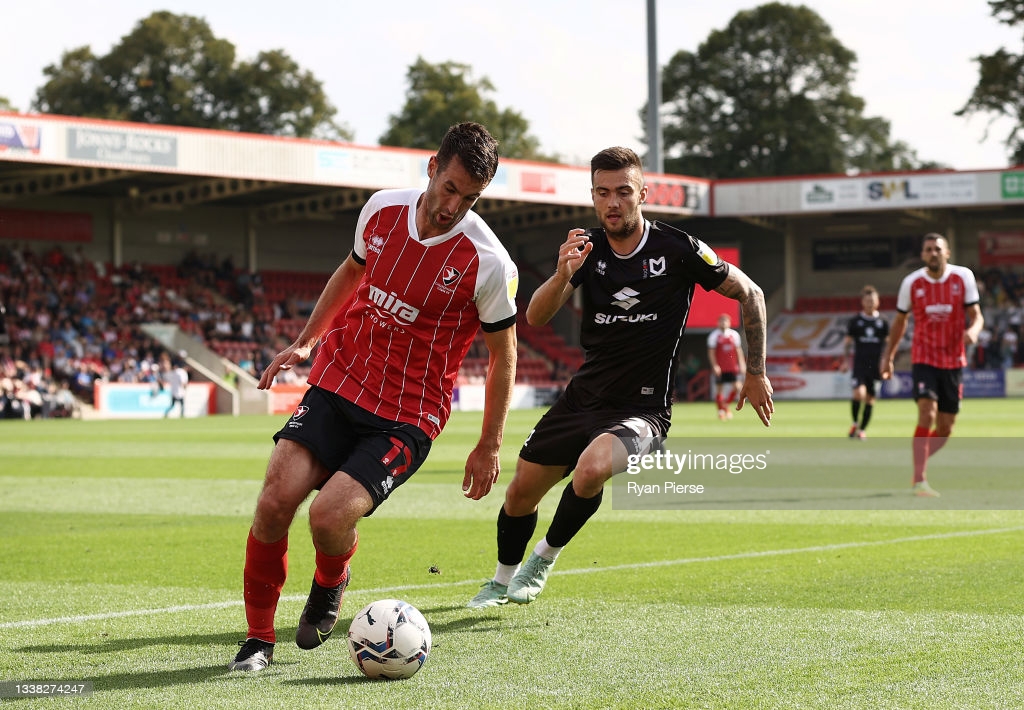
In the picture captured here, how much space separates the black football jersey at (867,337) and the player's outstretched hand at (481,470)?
15332mm

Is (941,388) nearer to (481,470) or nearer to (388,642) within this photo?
(481,470)

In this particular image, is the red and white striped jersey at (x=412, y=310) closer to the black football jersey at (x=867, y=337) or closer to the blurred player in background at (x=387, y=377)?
the blurred player in background at (x=387, y=377)

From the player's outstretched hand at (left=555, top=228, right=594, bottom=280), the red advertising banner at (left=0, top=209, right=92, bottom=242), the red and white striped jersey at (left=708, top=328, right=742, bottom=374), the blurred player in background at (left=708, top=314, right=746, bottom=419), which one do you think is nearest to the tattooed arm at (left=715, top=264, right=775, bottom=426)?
the player's outstretched hand at (left=555, top=228, right=594, bottom=280)

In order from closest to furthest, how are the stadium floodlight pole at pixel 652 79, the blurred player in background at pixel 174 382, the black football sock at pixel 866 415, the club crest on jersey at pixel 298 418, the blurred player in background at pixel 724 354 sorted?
the club crest on jersey at pixel 298 418, the black football sock at pixel 866 415, the blurred player in background at pixel 724 354, the blurred player in background at pixel 174 382, the stadium floodlight pole at pixel 652 79

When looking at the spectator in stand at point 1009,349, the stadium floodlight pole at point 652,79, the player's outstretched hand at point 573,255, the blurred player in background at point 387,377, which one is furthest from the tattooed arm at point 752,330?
the spectator in stand at point 1009,349

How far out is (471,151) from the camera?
5086mm

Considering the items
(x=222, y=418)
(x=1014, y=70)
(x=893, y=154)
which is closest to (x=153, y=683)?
(x=222, y=418)

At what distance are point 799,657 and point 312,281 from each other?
43.5 metres

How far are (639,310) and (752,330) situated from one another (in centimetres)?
54

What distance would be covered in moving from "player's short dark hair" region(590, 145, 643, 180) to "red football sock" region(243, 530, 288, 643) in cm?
221

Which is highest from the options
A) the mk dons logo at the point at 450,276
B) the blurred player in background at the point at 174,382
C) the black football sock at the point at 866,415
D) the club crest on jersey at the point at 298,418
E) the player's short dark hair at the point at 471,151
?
the player's short dark hair at the point at 471,151

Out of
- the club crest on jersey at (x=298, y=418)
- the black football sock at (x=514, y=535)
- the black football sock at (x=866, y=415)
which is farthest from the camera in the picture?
the black football sock at (x=866, y=415)

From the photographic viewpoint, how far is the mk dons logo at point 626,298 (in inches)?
250

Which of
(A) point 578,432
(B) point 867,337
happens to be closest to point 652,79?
(B) point 867,337
